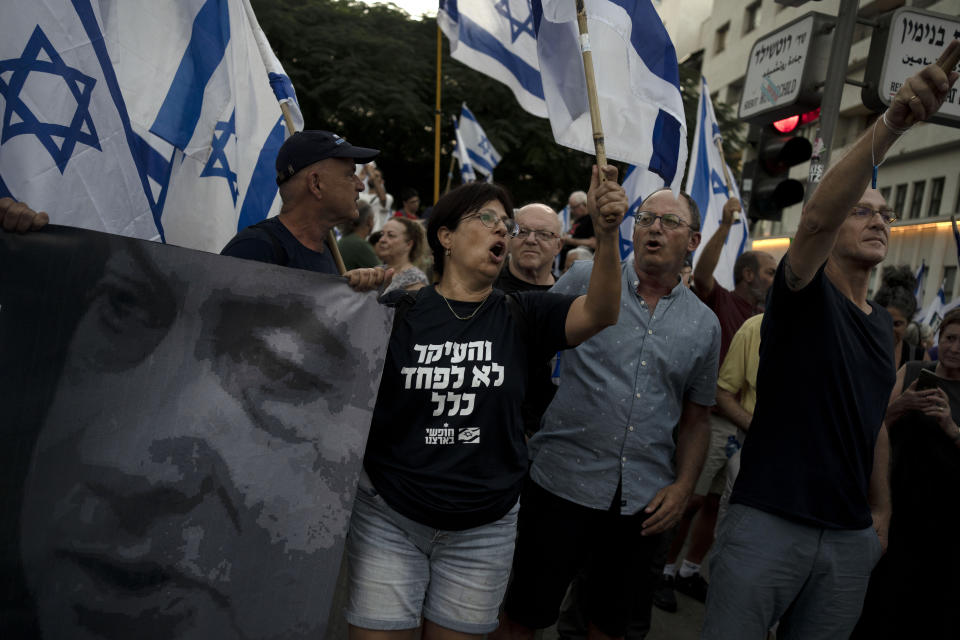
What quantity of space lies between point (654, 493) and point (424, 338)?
1140 mm

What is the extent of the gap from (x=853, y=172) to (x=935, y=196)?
25.6 meters

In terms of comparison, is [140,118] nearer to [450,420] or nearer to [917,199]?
[450,420]

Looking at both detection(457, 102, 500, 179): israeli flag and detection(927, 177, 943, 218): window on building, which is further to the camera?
detection(927, 177, 943, 218): window on building

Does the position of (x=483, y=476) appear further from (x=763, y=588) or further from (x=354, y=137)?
(x=354, y=137)

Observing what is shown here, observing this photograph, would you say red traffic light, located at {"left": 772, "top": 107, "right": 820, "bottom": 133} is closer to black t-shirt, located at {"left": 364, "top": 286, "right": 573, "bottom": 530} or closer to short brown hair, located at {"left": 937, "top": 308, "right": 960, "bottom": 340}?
short brown hair, located at {"left": 937, "top": 308, "right": 960, "bottom": 340}

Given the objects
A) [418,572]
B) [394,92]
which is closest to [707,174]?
[418,572]

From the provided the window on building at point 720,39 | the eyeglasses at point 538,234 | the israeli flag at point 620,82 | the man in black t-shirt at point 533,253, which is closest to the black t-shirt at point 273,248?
the israeli flag at point 620,82

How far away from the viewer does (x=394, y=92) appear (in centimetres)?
1738

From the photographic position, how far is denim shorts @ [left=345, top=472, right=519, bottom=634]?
7.80 feet

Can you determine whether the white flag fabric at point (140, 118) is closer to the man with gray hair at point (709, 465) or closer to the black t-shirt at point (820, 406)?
the black t-shirt at point (820, 406)

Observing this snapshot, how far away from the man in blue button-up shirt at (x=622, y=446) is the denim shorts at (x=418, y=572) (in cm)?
53

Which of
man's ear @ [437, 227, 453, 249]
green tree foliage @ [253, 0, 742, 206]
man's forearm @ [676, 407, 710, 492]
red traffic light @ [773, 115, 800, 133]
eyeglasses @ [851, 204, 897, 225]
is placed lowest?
man's forearm @ [676, 407, 710, 492]

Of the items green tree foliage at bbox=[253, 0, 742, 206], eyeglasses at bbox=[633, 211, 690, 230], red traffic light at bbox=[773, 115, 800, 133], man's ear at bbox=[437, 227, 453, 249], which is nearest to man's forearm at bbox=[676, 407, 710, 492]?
eyeglasses at bbox=[633, 211, 690, 230]

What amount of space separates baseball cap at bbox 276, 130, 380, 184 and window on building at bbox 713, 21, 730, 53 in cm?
3965
